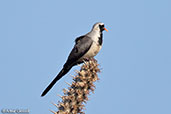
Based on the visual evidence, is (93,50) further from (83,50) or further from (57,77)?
(57,77)

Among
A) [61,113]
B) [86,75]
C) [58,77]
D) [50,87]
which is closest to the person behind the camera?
[61,113]

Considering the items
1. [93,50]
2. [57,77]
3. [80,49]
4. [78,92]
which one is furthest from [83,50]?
[78,92]

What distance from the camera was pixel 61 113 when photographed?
3.76m

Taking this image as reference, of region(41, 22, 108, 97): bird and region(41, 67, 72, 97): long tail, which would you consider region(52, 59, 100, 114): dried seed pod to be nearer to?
region(41, 67, 72, 97): long tail

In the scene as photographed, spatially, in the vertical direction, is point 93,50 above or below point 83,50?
below

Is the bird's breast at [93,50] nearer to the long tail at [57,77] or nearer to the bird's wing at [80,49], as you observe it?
the bird's wing at [80,49]

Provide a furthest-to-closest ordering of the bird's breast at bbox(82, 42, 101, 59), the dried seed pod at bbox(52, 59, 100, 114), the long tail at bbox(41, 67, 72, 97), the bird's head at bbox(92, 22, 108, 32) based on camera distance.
→ the bird's head at bbox(92, 22, 108, 32)
the bird's breast at bbox(82, 42, 101, 59)
the long tail at bbox(41, 67, 72, 97)
the dried seed pod at bbox(52, 59, 100, 114)

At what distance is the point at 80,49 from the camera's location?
930 cm

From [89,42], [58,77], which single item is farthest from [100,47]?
[58,77]

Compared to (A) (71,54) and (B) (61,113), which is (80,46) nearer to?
(A) (71,54)

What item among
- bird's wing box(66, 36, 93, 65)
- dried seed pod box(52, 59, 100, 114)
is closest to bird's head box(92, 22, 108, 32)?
bird's wing box(66, 36, 93, 65)

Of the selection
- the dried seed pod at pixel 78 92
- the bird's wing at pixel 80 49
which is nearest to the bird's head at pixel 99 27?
the bird's wing at pixel 80 49

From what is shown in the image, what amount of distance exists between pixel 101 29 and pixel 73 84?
19.9 feet

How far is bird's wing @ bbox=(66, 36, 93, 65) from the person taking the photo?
9234mm
